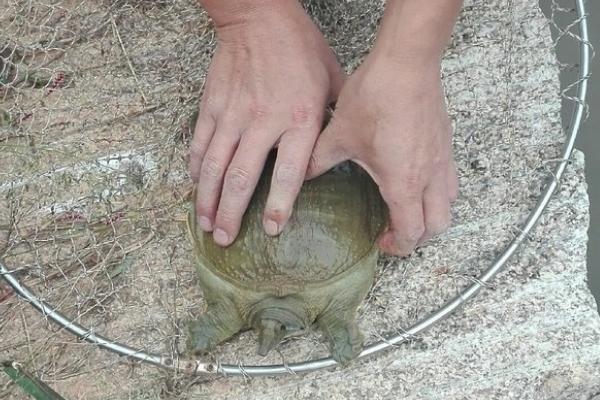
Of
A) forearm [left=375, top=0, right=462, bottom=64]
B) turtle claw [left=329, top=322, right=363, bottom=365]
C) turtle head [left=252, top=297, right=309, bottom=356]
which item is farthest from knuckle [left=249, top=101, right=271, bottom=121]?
turtle claw [left=329, top=322, right=363, bottom=365]

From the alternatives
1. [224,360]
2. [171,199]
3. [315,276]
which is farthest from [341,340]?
[171,199]

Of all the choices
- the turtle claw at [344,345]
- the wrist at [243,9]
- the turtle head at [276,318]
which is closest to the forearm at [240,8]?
the wrist at [243,9]

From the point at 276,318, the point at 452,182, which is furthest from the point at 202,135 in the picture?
the point at 452,182

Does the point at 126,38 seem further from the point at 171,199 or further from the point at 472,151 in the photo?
the point at 472,151

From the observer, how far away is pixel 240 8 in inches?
51.2

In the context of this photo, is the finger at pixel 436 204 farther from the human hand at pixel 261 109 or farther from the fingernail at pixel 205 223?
the fingernail at pixel 205 223

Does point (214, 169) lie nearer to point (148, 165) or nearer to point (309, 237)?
point (309, 237)

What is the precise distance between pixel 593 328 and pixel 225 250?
810mm

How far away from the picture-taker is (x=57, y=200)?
174 centimetres

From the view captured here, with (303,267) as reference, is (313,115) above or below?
above

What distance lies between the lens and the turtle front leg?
4.79ft

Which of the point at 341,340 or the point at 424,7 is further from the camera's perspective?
the point at 341,340

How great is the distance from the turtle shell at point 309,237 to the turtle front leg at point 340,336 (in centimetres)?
11

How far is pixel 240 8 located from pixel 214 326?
2.07 feet
